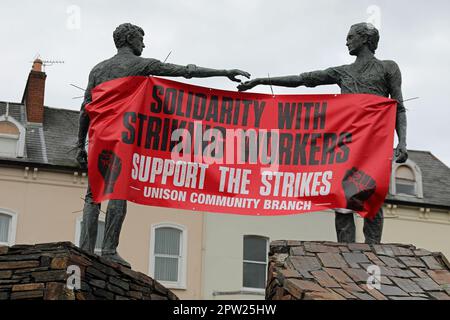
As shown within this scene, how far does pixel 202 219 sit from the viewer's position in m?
38.0

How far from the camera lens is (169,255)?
123 feet

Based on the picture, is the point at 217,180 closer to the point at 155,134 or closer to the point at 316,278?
the point at 155,134

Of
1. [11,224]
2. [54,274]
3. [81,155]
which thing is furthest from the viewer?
[11,224]

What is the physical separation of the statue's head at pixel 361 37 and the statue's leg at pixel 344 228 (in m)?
2.34

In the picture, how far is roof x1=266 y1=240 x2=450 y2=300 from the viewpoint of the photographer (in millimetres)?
12539

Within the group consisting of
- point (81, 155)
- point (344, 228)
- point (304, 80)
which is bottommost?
point (344, 228)

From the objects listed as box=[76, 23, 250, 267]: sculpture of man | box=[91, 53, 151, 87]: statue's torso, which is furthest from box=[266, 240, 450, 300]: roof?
box=[91, 53, 151, 87]: statue's torso

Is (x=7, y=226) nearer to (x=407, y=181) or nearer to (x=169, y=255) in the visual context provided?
(x=169, y=255)

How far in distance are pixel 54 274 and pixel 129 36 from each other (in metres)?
4.01

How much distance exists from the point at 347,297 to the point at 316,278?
0.69 metres

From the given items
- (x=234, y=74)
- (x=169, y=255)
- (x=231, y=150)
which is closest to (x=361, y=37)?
(x=234, y=74)
